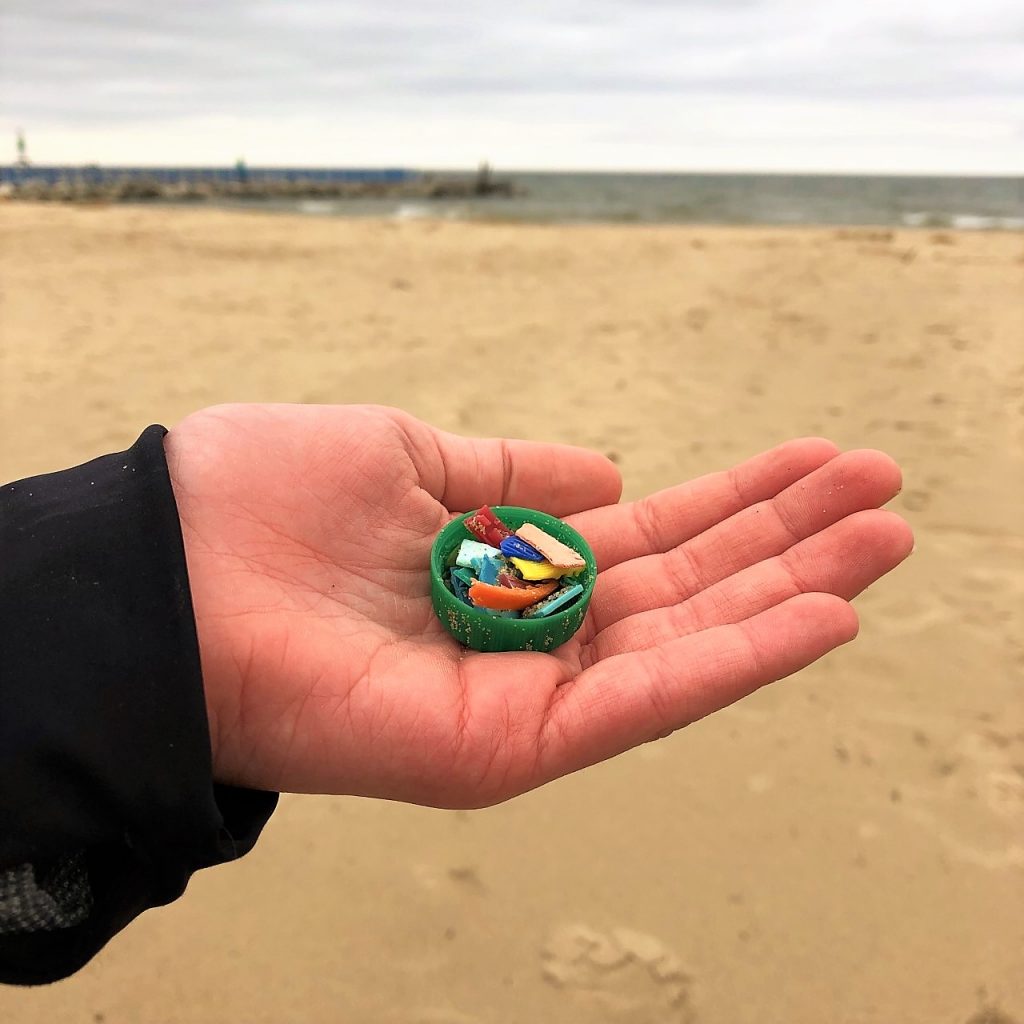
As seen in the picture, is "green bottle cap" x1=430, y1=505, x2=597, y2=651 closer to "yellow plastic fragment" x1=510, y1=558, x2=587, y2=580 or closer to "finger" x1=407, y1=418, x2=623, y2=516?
"yellow plastic fragment" x1=510, y1=558, x2=587, y2=580

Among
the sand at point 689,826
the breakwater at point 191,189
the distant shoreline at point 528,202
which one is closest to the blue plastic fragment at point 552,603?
the sand at point 689,826

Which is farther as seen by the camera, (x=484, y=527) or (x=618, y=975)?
(x=484, y=527)

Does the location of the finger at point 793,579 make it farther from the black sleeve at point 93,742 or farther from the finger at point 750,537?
the black sleeve at point 93,742

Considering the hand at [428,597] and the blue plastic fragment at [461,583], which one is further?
the blue plastic fragment at [461,583]

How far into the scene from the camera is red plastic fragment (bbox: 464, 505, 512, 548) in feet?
7.52

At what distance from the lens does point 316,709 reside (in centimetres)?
159

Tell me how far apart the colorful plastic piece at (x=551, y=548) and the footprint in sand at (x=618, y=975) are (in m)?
0.98

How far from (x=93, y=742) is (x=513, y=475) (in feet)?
4.95

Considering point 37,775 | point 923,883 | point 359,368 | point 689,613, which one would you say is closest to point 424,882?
point 689,613

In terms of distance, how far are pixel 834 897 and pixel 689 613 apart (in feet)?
3.07

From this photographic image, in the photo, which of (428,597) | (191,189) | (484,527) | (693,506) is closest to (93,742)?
(428,597)

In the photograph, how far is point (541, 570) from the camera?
7.10 feet

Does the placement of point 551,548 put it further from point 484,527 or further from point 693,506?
point 693,506

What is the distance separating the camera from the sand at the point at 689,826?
6.47 ft
